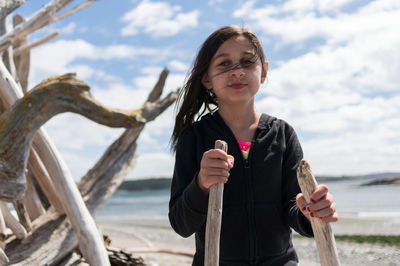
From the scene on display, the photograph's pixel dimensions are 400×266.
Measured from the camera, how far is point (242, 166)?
199 cm

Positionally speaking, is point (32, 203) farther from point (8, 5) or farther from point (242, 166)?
point (242, 166)

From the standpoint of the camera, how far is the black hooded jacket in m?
1.91

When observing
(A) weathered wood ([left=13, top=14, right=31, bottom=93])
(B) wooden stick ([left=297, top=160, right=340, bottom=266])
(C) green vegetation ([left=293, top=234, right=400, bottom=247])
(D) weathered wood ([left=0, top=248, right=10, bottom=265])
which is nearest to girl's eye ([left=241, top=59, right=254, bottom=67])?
(B) wooden stick ([left=297, top=160, right=340, bottom=266])

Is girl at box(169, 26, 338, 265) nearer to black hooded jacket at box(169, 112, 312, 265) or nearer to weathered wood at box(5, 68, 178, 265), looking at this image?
black hooded jacket at box(169, 112, 312, 265)

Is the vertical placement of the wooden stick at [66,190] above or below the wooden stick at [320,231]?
below

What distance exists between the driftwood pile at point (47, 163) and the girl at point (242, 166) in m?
1.57

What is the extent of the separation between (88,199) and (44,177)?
0.71 m

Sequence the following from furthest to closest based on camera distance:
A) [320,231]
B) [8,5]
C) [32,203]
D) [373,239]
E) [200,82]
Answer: [373,239] < [32,203] < [8,5] < [200,82] < [320,231]

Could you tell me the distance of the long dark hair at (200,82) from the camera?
2.14 metres

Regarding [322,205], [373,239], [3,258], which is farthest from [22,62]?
[373,239]

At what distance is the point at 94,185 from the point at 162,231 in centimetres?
883

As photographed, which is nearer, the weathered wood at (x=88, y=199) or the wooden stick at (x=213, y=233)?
the wooden stick at (x=213, y=233)

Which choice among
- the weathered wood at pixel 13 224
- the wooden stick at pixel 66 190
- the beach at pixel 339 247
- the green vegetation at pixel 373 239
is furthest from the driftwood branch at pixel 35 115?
the green vegetation at pixel 373 239

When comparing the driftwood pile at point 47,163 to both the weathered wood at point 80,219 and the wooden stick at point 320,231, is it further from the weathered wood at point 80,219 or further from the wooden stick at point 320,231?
the wooden stick at point 320,231
